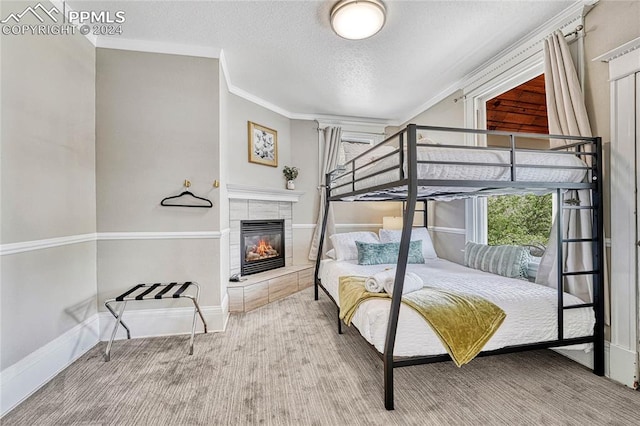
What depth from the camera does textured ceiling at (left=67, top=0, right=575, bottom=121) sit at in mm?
2262

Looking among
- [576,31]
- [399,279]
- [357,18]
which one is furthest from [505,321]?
[357,18]

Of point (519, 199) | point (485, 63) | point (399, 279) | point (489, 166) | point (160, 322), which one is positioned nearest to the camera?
point (399, 279)

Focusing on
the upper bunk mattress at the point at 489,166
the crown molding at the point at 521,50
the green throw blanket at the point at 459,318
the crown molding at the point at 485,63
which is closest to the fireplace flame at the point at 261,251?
the crown molding at the point at 485,63

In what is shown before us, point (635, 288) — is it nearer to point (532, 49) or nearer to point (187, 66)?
point (532, 49)

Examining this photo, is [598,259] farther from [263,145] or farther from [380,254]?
[263,145]

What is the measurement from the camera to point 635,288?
1.93 metres

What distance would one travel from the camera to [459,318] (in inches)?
72.7

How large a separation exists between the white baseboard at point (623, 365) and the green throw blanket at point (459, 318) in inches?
34.4

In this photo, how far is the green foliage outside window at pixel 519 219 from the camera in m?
2.95

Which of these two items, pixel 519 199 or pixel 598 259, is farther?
pixel 519 199

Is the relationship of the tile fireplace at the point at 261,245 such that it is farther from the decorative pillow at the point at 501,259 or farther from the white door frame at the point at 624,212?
the white door frame at the point at 624,212

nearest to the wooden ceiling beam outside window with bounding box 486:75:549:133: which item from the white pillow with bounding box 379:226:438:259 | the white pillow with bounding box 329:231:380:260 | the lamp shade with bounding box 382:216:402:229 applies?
the white pillow with bounding box 379:226:438:259

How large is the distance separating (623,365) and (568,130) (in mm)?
1703

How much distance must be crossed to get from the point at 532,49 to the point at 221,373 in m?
3.78
